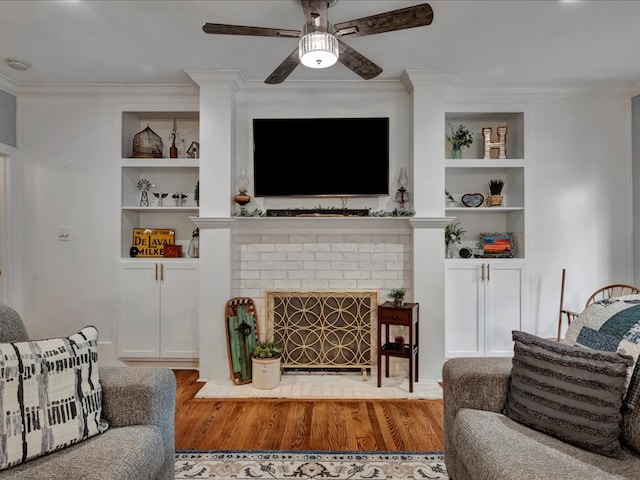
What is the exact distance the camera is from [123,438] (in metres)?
1.42

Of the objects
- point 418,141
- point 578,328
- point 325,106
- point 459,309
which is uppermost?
point 325,106

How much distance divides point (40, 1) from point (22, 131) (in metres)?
1.74

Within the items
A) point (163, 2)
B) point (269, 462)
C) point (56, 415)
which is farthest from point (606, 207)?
point (56, 415)

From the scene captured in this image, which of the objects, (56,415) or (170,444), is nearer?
(56,415)

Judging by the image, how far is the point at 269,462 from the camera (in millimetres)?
2109

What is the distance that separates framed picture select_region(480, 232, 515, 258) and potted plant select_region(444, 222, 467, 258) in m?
0.23

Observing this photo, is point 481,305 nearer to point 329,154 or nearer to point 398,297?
point 398,297

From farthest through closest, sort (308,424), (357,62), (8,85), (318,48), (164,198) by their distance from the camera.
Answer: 1. (164,198)
2. (8,85)
3. (308,424)
4. (357,62)
5. (318,48)

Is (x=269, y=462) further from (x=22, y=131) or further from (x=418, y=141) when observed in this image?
(x=22, y=131)

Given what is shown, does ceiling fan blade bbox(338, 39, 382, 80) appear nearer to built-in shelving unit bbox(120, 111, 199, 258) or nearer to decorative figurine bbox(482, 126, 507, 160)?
decorative figurine bbox(482, 126, 507, 160)

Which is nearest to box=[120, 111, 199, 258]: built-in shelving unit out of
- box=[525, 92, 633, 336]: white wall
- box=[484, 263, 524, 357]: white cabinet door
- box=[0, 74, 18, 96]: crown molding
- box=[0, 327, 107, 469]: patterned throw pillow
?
box=[0, 74, 18, 96]: crown molding

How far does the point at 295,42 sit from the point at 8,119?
2682 millimetres

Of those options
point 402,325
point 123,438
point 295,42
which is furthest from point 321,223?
point 123,438

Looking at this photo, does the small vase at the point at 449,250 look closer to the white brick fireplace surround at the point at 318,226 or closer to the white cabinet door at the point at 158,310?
the white brick fireplace surround at the point at 318,226
